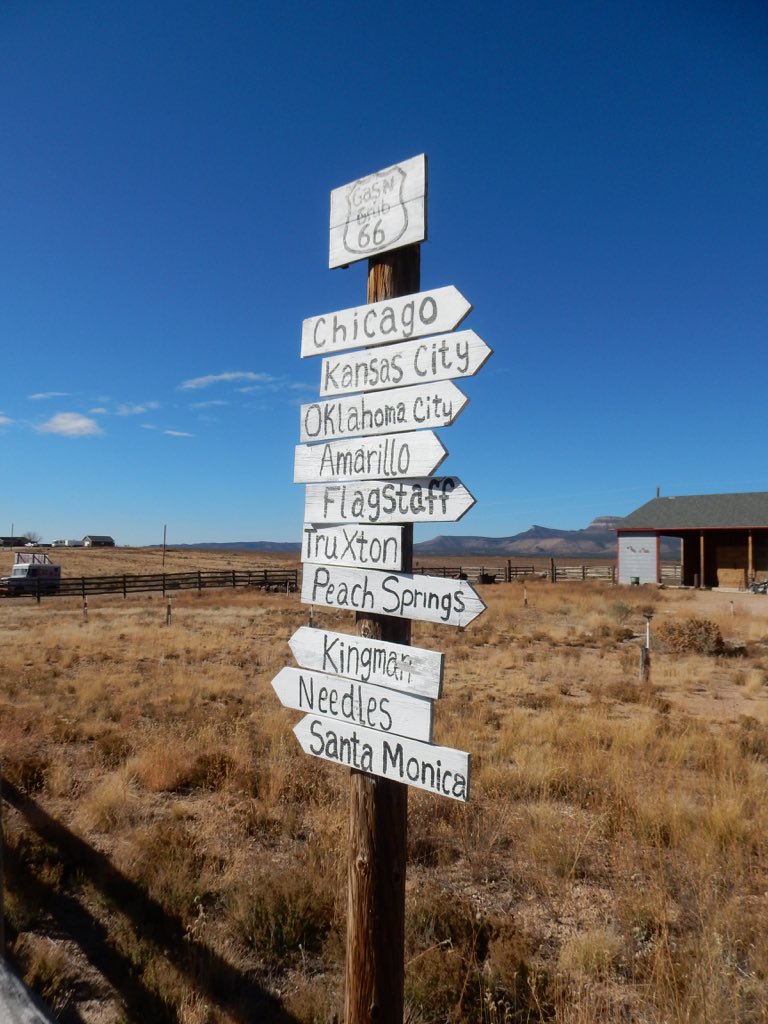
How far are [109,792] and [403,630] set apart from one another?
4293 millimetres

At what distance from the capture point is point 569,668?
14.8m

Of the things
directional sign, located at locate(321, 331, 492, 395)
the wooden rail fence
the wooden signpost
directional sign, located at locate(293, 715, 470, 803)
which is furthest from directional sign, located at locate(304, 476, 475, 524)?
the wooden rail fence

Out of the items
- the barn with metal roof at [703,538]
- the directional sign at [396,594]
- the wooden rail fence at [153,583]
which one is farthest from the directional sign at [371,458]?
the barn with metal roof at [703,538]

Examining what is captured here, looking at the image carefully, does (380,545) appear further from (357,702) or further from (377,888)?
(377,888)

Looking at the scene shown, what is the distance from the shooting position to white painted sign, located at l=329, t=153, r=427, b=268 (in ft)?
9.18

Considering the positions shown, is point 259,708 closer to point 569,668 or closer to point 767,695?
point 569,668

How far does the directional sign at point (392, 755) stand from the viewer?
2.47 meters

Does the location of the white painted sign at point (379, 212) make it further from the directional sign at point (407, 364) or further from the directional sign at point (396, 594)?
the directional sign at point (396, 594)

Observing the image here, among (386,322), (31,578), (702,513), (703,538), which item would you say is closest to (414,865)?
(386,322)

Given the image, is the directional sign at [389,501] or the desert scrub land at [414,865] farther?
the desert scrub land at [414,865]

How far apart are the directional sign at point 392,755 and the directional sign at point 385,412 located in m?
1.27

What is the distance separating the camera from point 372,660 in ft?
9.01

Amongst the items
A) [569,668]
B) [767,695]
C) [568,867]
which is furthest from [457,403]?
[569,668]

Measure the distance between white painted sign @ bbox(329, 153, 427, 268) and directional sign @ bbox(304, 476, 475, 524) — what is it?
1.06m
